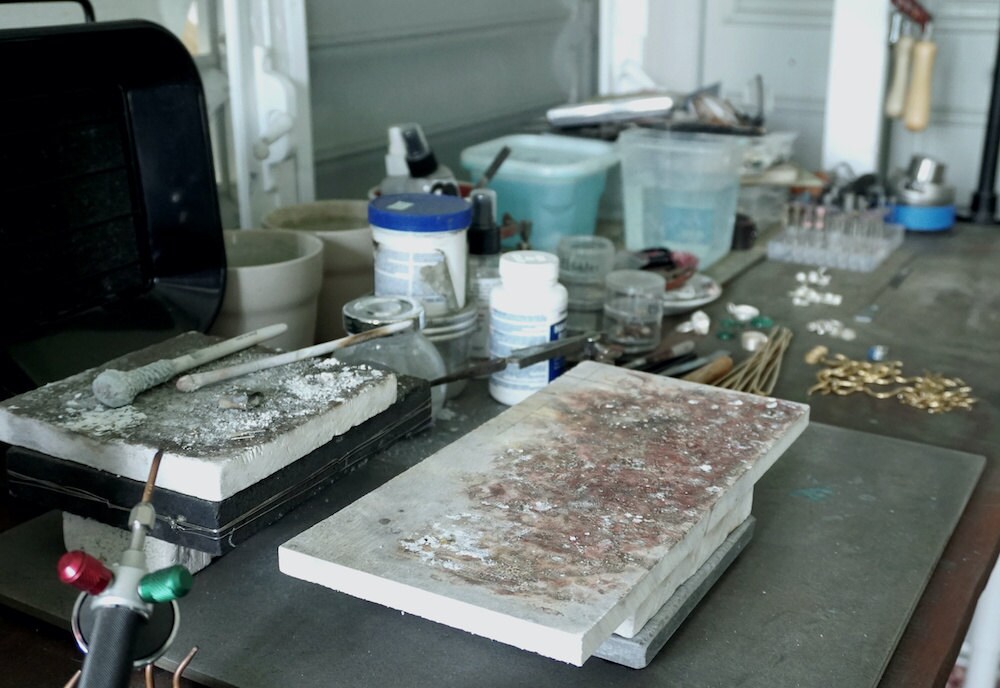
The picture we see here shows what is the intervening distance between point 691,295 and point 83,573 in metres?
1.06

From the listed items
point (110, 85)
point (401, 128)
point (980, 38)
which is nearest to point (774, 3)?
point (980, 38)

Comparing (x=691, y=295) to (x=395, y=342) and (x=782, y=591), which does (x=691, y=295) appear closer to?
(x=395, y=342)

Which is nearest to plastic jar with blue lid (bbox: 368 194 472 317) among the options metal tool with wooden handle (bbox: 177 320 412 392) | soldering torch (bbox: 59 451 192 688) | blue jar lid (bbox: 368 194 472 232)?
blue jar lid (bbox: 368 194 472 232)

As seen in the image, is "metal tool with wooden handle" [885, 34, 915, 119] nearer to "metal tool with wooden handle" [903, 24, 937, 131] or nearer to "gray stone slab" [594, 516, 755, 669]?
"metal tool with wooden handle" [903, 24, 937, 131]

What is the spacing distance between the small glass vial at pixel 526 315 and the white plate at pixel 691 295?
0.37 m

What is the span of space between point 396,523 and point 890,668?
0.35 meters

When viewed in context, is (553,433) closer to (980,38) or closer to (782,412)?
(782,412)

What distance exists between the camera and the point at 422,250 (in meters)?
1.08

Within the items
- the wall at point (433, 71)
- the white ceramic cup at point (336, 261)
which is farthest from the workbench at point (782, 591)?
the wall at point (433, 71)

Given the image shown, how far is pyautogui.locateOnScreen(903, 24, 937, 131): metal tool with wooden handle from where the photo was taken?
1921 millimetres

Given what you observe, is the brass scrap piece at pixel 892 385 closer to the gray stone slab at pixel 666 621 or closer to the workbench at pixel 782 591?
the workbench at pixel 782 591

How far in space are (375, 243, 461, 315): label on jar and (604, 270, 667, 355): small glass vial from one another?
0.26m

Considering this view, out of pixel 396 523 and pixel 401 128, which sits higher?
pixel 401 128

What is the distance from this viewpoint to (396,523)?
71 centimetres
